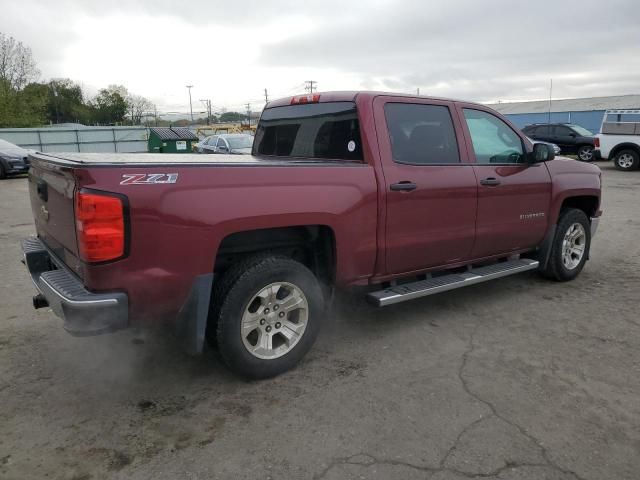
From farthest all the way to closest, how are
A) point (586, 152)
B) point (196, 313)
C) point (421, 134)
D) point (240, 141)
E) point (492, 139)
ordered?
1. point (586, 152)
2. point (240, 141)
3. point (492, 139)
4. point (421, 134)
5. point (196, 313)

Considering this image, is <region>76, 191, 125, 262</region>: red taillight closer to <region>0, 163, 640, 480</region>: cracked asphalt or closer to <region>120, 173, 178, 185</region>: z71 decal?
<region>120, 173, 178, 185</region>: z71 decal

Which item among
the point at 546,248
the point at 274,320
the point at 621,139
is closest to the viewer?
the point at 274,320

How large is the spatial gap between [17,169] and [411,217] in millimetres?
17021

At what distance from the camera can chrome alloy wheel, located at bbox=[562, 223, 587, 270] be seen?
5486mm

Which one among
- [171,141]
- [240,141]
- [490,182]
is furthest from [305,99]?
[171,141]

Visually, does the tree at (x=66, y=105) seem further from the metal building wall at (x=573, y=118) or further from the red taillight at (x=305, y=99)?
the red taillight at (x=305, y=99)

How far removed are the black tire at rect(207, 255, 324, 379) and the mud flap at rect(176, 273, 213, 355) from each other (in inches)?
5.0

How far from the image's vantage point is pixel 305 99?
4.39 meters

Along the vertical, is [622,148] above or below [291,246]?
above

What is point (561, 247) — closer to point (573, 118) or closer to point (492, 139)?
point (492, 139)

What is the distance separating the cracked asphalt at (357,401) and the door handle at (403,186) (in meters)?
1.19

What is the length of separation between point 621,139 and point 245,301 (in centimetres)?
1846

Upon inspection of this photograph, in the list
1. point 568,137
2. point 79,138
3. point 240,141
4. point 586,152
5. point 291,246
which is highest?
point 79,138

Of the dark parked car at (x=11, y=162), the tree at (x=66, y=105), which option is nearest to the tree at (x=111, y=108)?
the tree at (x=66, y=105)
